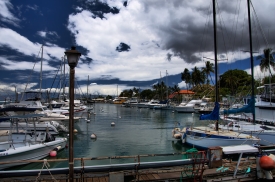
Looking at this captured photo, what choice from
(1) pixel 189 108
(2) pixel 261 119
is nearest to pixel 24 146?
(2) pixel 261 119

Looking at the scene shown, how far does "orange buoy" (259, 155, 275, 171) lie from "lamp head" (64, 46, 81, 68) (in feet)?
26.2

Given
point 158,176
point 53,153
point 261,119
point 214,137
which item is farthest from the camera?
point 261,119

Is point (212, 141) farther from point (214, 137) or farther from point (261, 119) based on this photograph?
point (261, 119)

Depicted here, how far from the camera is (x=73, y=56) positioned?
6902 mm

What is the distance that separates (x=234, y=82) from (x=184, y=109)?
27.3 meters

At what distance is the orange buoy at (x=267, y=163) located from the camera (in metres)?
8.20

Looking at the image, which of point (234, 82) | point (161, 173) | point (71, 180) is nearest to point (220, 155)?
point (161, 173)

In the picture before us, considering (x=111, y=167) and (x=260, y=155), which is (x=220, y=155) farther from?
(x=111, y=167)

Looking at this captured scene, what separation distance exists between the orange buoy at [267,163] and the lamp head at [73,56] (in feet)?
26.2

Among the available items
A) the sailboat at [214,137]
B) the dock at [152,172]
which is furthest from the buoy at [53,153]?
the sailboat at [214,137]

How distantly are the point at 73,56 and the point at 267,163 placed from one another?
8221 mm

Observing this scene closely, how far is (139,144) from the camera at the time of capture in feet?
81.6

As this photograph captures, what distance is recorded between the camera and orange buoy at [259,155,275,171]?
323 inches

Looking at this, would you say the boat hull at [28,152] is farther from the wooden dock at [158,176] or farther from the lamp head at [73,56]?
the lamp head at [73,56]
